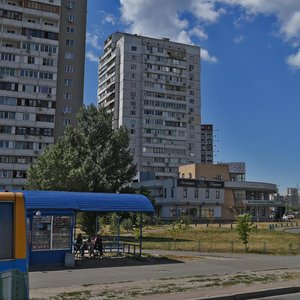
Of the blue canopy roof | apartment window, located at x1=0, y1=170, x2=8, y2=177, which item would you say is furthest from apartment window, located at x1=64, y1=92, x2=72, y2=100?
the blue canopy roof

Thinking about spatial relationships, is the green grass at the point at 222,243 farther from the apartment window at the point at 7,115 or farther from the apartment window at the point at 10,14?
the apartment window at the point at 10,14

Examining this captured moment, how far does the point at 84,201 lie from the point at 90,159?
19977mm

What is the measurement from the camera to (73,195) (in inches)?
796

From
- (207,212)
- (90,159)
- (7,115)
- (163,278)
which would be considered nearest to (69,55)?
(7,115)

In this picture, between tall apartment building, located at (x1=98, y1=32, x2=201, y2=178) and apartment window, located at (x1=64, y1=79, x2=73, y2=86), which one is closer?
apartment window, located at (x1=64, y1=79, x2=73, y2=86)

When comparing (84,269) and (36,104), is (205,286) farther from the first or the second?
(36,104)

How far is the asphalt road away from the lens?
15041mm

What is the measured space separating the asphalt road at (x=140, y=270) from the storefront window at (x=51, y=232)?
→ 1.58m

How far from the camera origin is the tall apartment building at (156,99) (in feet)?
372

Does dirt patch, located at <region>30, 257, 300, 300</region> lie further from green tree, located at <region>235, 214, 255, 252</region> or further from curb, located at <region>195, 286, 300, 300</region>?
green tree, located at <region>235, 214, 255, 252</region>

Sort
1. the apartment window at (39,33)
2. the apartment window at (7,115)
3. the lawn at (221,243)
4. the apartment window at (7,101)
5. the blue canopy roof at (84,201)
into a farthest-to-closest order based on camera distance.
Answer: the apartment window at (39,33) → the apartment window at (7,101) → the apartment window at (7,115) → the lawn at (221,243) → the blue canopy roof at (84,201)

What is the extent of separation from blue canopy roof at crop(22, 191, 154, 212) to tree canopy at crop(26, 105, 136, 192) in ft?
57.8

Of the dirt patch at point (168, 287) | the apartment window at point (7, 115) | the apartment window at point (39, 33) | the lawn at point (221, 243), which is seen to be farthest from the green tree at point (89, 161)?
the apartment window at point (39, 33)

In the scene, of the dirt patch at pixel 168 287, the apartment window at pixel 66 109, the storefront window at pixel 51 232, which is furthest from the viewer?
the apartment window at pixel 66 109
